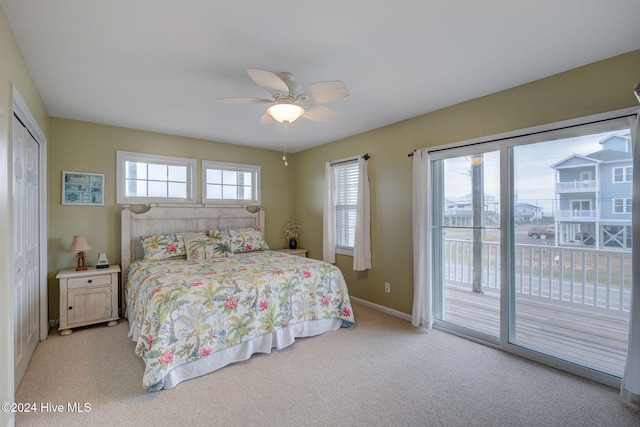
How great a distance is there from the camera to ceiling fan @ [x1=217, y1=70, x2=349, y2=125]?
213 cm

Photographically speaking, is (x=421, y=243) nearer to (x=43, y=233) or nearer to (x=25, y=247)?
(x=25, y=247)

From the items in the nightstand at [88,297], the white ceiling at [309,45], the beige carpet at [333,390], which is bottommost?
the beige carpet at [333,390]

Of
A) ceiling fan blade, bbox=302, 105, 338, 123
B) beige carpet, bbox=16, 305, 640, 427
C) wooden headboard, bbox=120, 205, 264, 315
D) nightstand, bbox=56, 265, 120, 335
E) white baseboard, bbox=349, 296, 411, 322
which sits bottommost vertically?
beige carpet, bbox=16, 305, 640, 427

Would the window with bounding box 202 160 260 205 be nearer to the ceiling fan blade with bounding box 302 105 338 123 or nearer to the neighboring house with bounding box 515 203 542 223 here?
the ceiling fan blade with bounding box 302 105 338 123

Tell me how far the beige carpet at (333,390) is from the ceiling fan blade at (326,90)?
2.21m

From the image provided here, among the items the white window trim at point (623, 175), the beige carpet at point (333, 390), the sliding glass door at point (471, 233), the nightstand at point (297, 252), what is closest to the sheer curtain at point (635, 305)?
the beige carpet at point (333, 390)

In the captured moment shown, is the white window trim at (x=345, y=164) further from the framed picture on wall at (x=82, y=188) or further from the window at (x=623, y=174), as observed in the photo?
the framed picture on wall at (x=82, y=188)

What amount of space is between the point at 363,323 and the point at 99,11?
357cm

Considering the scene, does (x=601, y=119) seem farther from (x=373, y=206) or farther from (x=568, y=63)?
(x=373, y=206)

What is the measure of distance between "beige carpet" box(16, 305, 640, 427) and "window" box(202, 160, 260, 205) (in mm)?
2374

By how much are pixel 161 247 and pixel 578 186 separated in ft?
14.4

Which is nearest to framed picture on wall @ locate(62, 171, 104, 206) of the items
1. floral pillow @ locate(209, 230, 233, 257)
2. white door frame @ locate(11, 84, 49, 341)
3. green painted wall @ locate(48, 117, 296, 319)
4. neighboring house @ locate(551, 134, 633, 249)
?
green painted wall @ locate(48, 117, 296, 319)

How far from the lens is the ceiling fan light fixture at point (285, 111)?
246 centimetres

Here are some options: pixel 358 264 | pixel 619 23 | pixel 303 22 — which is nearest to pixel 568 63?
pixel 619 23
